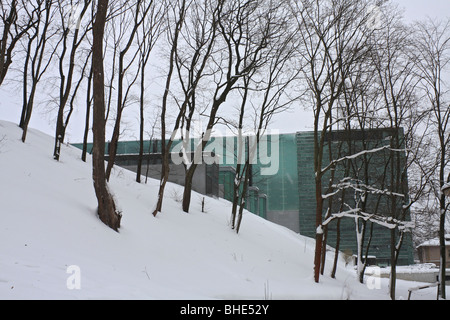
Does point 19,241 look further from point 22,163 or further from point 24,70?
point 24,70

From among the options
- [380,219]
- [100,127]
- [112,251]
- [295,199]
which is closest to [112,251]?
[112,251]

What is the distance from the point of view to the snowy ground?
6664mm

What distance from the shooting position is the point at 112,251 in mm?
9438

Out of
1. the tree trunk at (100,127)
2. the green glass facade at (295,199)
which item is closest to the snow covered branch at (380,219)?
the tree trunk at (100,127)

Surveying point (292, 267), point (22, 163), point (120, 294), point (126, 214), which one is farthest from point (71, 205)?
point (292, 267)

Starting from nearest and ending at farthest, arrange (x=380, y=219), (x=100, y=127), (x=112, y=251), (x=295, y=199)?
(x=112, y=251), (x=100, y=127), (x=380, y=219), (x=295, y=199)

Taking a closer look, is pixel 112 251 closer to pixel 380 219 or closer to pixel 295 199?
pixel 380 219

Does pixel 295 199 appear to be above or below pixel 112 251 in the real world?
below

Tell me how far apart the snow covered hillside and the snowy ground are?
3 cm

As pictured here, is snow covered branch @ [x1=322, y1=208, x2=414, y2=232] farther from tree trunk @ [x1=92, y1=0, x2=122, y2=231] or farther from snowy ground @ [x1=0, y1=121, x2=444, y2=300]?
tree trunk @ [x1=92, y1=0, x2=122, y2=231]

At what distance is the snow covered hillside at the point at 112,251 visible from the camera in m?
6.66

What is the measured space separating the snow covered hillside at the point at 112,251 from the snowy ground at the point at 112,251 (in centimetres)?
3
